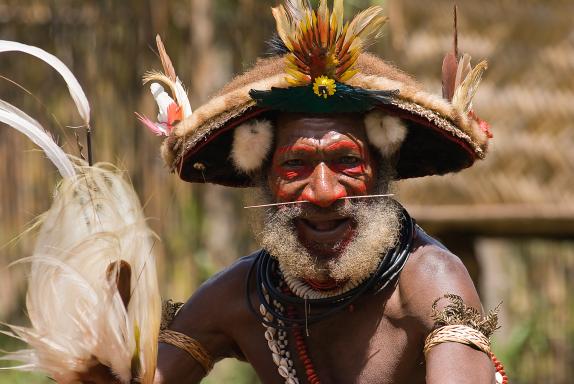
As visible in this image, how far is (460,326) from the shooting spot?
3.96 meters

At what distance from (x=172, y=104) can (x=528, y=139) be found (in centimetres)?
347

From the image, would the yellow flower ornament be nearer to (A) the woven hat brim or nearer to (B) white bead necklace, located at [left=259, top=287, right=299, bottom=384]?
(A) the woven hat brim

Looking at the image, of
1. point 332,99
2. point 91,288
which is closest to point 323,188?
point 332,99

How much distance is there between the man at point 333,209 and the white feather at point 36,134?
373mm

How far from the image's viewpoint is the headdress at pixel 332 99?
165 inches

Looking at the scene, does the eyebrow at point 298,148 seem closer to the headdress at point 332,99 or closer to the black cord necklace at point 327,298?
the headdress at point 332,99

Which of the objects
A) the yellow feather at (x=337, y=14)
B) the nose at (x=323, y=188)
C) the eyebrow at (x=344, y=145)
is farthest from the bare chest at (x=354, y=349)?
the yellow feather at (x=337, y=14)

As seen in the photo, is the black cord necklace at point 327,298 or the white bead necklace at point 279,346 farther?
the white bead necklace at point 279,346

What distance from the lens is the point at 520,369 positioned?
30.0 feet

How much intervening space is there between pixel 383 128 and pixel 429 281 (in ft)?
1.68

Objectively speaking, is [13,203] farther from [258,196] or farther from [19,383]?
[258,196]

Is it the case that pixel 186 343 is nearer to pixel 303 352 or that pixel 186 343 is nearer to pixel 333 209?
pixel 303 352

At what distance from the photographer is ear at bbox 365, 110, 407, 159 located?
430cm

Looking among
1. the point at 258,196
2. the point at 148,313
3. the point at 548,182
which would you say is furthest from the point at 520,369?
the point at 148,313
